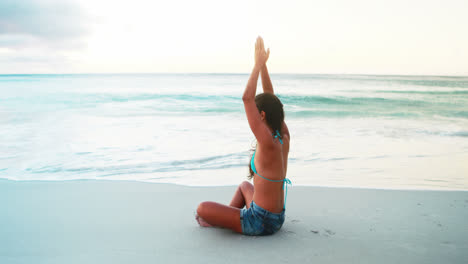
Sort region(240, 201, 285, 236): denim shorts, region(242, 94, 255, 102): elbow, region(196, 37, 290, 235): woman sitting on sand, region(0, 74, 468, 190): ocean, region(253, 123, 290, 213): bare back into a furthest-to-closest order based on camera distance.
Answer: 1. region(0, 74, 468, 190): ocean
2. region(240, 201, 285, 236): denim shorts
3. region(253, 123, 290, 213): bare back
4. region(196, 37, 290, 235): woman sitting on sand
5. region(242, 94, 255, 102): elbow

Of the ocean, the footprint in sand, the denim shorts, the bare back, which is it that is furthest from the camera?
the ocean

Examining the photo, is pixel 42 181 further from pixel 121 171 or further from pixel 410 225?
pixel 410 225

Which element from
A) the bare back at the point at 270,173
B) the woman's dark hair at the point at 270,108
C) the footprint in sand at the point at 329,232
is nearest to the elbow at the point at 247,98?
the woman's dark hair at the point at 270,108

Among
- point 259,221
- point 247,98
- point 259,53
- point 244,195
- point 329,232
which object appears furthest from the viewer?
point 244,195

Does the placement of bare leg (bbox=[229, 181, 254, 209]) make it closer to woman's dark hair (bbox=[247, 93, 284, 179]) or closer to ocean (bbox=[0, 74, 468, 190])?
woman's dark hair (bbox=[247, 93, 284, 179])

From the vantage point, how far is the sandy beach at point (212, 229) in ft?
8.16

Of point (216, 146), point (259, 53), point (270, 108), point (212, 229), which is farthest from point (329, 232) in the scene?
point (216, 146)

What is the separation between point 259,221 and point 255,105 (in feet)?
3.06

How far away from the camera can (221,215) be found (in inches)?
108

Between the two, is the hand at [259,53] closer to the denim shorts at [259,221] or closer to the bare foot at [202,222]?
the denim shorts at [259,221]

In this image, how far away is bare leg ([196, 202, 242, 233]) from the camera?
271 centimetres

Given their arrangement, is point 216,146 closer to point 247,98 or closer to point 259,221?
point 259,221

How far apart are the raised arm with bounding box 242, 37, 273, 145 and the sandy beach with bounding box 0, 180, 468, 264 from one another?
0.85m

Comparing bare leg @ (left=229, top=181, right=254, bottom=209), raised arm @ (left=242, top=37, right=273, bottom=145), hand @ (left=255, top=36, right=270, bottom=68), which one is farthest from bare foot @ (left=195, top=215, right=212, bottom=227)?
hand @ (left=255, top=36, right=270, bottom=68)
